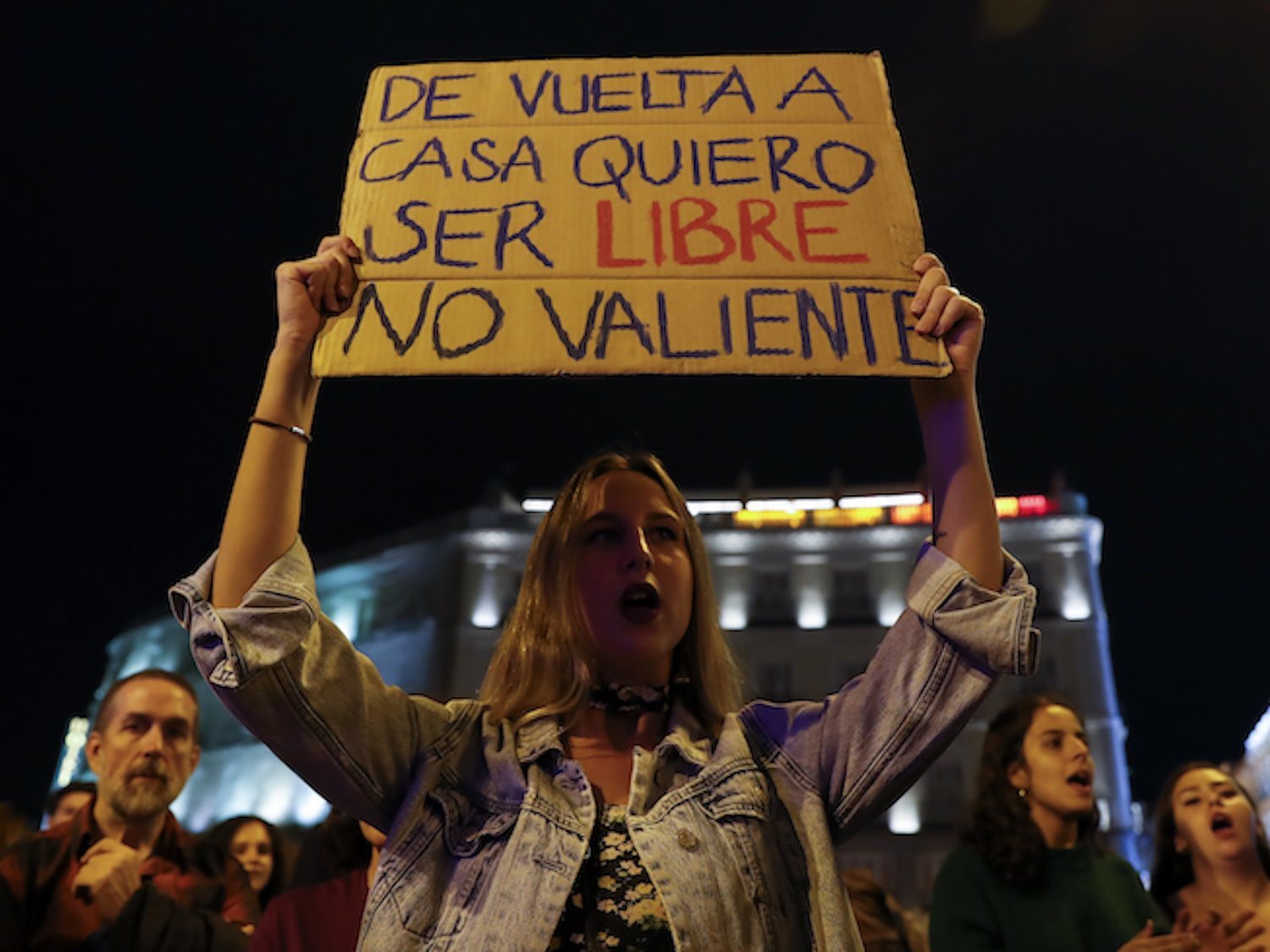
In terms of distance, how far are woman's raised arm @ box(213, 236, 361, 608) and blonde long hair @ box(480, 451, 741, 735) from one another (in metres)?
0.48

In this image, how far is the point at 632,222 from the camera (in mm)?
2498

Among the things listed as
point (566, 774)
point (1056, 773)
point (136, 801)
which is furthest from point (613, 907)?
point (1056, 773)

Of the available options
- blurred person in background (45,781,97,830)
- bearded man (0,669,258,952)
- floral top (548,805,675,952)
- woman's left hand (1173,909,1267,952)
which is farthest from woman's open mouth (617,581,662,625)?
blurred person in background (45,781,97,830)

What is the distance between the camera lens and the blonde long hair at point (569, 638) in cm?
219

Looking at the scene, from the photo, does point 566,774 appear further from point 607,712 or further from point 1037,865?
point 1037,865

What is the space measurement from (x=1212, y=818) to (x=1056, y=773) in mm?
567

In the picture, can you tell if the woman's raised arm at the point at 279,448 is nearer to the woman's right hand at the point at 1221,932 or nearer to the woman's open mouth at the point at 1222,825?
the woman's right hand at the point at 1221,932

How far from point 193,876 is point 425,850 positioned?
236cm

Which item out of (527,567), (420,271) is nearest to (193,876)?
(527,567)

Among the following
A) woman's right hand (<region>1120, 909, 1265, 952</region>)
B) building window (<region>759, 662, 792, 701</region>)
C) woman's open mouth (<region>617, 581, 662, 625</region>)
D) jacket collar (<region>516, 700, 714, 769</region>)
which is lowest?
woman's right hand (<region>1120, 909, 1265, 952</region>)

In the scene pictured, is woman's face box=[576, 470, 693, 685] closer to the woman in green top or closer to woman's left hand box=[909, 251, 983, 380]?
woman's left hand box=[909, 251, 983, 380]

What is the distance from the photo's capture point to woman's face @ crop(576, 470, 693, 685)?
2.15m

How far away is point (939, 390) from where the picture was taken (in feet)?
7.19

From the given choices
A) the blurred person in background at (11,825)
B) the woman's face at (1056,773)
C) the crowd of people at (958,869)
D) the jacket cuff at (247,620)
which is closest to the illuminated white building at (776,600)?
the crowd of people at (958,869)
